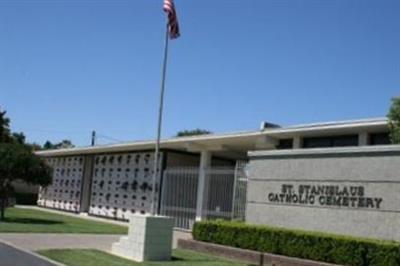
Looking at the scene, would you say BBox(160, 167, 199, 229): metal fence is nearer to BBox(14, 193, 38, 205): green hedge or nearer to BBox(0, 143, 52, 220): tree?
BBox(0, 143, 52, 220): tree

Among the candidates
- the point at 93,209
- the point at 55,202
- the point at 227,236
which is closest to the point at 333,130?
the point at 227,236

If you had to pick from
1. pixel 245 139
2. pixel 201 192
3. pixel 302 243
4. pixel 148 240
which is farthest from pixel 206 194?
pixel 302 243

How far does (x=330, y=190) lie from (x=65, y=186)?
2900 centimetres

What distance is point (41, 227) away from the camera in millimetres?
24359

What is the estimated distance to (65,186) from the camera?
140 ft

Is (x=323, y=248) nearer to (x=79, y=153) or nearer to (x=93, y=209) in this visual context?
(x=93, y=209)

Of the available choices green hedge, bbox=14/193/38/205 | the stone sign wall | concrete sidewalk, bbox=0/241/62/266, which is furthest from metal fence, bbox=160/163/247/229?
green hedge, bbox=14/193/38/205

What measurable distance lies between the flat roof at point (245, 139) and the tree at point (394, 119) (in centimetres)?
173

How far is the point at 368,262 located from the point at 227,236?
4.92m

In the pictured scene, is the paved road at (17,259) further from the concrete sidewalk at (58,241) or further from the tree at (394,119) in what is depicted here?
the tree at (394,119)

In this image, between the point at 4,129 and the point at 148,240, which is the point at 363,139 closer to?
the point at 148,240

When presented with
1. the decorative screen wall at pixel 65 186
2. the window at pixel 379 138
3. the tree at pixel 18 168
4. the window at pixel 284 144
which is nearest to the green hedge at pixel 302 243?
the window at pixel 379 138

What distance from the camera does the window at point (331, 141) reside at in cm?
2197

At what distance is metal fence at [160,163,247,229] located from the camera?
2216cm
